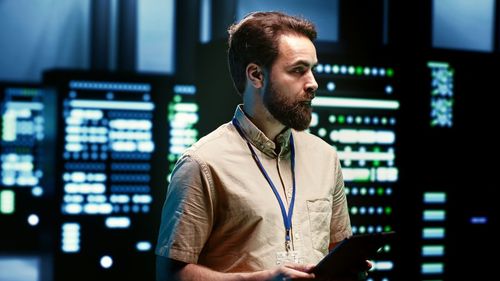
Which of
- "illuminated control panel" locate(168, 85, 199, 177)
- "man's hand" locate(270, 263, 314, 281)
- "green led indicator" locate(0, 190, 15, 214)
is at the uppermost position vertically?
"illuminated control panel" locate(168, 85, 199, 177)

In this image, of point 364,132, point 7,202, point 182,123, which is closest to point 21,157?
point 7,202

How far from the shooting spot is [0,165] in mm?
4562

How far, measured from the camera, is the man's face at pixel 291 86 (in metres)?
1.70

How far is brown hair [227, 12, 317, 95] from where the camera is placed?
1724 mm

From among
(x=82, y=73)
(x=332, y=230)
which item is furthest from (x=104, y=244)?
(x=332, y=230)

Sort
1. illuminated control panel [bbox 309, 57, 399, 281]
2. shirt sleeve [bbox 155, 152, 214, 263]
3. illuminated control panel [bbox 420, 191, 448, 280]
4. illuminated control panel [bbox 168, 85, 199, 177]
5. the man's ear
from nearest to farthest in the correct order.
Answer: shirt sleeve [bbox 155, 152, 214, 263], the man's ear, illuminated control panel [bbox 309, 57, 399, 281], illuminated control panel [bbox 420, 191, 448, 280], illuminated control panel [bbox 168, 85, 199, 177]

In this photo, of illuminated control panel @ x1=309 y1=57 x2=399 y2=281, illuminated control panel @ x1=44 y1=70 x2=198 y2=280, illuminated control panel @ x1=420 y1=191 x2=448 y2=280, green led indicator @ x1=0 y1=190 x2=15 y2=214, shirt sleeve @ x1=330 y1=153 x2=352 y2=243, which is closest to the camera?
shirt sleeve @ x1=330 y1=153 x2=352 y2=243

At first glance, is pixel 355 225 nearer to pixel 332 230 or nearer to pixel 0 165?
pixel 332 230

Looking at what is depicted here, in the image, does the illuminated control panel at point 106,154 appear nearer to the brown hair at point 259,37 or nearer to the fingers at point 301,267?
the brown hair at point 259,37

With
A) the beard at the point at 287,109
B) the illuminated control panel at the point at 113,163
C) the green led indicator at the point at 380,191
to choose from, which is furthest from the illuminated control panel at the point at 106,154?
the beard at the point at 287,109

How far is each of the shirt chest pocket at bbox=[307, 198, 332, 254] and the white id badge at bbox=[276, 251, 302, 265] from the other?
0.06 m

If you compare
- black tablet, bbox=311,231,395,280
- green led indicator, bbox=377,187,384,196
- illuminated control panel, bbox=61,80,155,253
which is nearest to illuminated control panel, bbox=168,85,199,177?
illuminated control panel, bbox=61,80,155,253

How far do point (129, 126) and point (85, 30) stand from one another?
45.8 inches

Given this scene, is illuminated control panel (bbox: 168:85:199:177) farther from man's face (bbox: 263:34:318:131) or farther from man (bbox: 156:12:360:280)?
man's face (bbox: 263:34:318:131)
